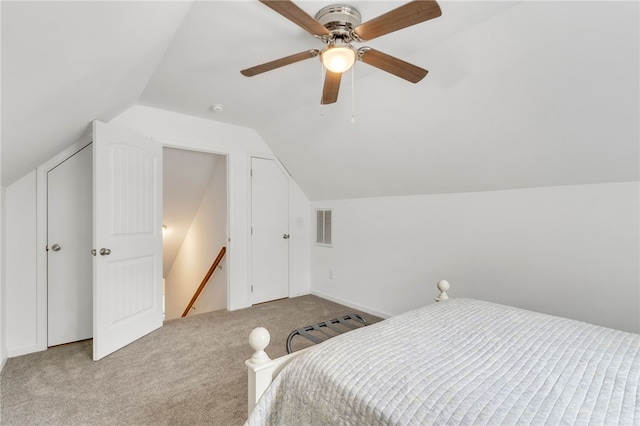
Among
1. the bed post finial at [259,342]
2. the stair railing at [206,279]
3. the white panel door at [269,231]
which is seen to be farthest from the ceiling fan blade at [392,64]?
the stair railing at [206,279]

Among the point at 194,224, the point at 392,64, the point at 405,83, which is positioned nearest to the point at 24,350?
the point at 194,224

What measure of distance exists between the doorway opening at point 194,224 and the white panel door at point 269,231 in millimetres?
450

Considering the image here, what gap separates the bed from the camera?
2.66 feet

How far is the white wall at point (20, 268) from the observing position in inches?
95.1

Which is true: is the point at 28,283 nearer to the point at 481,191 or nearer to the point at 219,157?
the point at 219,157

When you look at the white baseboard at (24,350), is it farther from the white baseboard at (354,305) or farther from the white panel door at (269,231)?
the white baseboard at (354,305)

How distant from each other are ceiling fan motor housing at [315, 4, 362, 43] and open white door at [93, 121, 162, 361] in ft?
6.66

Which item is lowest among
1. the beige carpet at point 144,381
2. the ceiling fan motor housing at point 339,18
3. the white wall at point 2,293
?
the beige carpet at point 144,381

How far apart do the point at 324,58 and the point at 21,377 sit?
302 cm

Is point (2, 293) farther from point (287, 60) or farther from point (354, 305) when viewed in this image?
point (354, 305)

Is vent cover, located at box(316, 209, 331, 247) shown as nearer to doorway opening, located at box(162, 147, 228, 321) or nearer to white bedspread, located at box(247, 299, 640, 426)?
doorway opening, located at box(162, 147, 228, 321)

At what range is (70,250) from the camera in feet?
8.93

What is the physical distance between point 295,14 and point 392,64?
2.05 feet

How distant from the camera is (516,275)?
2.37 m
